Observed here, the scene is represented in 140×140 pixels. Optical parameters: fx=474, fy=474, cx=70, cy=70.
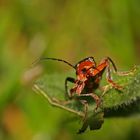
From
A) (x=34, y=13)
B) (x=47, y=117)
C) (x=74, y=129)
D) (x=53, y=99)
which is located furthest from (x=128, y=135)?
(x=34, y=13)

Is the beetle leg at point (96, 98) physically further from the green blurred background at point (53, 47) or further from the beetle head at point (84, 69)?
the green blurred background at point (53, 47)

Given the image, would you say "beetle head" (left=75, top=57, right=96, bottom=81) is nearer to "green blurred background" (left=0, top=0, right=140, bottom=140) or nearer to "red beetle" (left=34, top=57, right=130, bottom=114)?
"red beetle" (left=34, top=57, right=130, bottom=114)

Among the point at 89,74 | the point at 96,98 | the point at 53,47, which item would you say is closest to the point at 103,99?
the point at 96,98

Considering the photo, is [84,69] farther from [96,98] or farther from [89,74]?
[96,98]

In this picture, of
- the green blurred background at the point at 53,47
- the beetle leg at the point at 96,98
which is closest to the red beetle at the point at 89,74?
the beetle leg at the point at 96,98

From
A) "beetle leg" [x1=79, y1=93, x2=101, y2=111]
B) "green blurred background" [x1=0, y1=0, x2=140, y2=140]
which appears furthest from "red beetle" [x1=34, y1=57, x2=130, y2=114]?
"green blurred background" [x1=0, y1=0, x2=140, y2=140]

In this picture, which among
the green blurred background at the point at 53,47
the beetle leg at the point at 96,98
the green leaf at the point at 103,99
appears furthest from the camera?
the green blurred background at the point at 53,47
